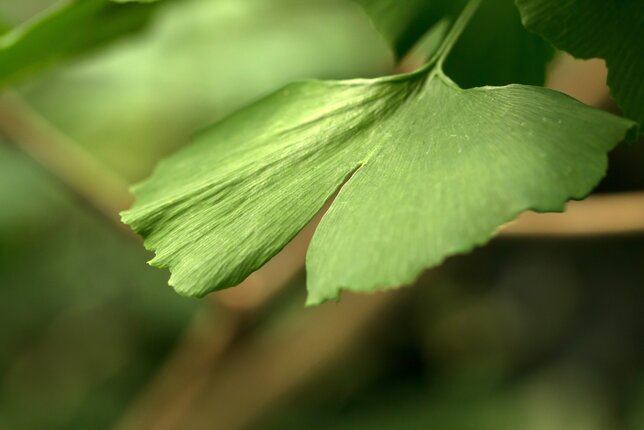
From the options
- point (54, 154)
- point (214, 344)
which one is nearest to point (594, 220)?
point (214, 344)

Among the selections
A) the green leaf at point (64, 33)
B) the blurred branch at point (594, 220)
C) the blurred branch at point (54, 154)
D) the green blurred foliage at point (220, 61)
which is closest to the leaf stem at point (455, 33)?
the green leaf at point (64, 33)

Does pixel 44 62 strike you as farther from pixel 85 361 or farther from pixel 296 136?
pixel 85 361

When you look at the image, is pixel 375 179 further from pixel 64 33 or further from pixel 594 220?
pixel 594 220

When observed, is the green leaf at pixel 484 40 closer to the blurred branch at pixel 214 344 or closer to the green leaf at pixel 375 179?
the green leaf at pixel 375 179

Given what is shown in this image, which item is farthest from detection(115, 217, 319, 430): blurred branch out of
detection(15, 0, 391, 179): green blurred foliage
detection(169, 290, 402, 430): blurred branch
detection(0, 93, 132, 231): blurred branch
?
detection(15, 0, 391, 179): green blurred foliage

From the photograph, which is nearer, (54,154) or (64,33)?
(64,33)

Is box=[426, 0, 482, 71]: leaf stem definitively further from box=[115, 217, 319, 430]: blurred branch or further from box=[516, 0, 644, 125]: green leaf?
box=[115, 217, 319, 430]: blurred branch

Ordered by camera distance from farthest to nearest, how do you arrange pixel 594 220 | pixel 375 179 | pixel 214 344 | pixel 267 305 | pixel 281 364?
1. pixel 267 305
2. pixel 281 364
3. pixel 214 344
4. pixel 594 220
5. pixel 375 179
